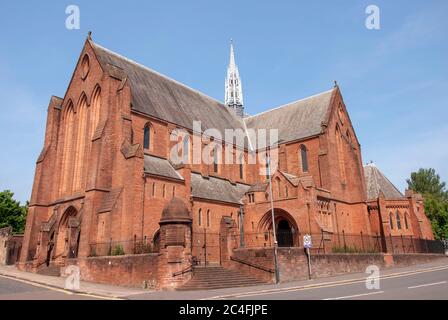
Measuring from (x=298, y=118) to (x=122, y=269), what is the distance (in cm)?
2937

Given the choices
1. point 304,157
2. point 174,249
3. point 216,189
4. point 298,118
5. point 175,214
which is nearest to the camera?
point 174,249

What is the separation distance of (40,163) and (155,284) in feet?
65.1

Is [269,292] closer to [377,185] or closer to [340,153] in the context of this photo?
[340,153]

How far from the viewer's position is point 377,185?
43125mm

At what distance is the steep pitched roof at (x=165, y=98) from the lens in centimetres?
3284

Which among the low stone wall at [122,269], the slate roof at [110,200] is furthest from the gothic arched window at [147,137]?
the low stone wall at [122,269]

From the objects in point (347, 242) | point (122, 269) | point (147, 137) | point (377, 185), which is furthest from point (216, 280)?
point (377, 185)

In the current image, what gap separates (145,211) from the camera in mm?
25984

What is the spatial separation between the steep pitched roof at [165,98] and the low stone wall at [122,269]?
43.8 feet

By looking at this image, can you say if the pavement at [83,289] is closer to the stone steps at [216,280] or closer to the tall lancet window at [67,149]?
the stone steps at [216,280]

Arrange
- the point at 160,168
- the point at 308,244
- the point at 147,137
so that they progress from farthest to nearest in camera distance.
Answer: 1. the point at 147,137
2. the point at 160,168
3. the point at 308,244

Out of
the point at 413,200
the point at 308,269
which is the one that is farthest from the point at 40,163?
the point at 413,200

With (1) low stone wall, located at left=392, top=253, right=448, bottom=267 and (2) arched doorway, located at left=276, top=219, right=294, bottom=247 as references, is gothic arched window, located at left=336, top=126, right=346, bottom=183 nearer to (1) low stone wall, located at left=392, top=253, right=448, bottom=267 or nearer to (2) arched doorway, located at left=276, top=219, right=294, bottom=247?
(2) arched doorway, located at left=276, top=219, right=294, bottom=247
